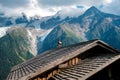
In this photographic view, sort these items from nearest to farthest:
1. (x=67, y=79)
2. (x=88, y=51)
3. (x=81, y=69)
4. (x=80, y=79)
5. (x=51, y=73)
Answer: (x=80, y=79), (x=67, y=79), (x=81, y=69), (x=51, y=73), (x=88, y=51)

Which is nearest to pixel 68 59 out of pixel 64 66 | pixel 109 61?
pixel 64 66

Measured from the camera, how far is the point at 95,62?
44.0 ft

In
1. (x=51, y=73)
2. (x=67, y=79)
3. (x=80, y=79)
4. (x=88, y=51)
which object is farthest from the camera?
(x=88, y=51)

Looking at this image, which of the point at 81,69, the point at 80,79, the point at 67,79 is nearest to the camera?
the point at 80,79

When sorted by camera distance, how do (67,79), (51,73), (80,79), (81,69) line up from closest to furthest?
(80,79)
(67,79)
(81,69)
(51,73)

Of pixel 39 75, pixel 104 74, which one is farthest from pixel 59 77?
pixel 104 74

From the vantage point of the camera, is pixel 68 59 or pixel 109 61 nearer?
pixel 109 61

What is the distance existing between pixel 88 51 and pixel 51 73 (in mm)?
2437

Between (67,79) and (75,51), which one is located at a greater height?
(75,51)

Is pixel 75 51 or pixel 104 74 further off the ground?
pixel 75 51

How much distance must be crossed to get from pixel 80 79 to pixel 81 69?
165 cm

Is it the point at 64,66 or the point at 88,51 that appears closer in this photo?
the point at 64,66

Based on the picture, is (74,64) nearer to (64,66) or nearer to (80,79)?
(64,66)

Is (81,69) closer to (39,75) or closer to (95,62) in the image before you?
(95,62)
